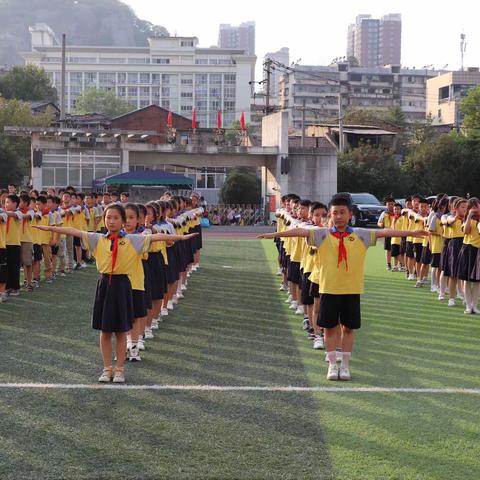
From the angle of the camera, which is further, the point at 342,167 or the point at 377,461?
the point at 342,167

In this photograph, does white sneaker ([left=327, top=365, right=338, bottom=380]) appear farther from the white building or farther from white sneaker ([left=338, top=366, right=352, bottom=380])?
the white building

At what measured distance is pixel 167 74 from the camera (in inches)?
5103

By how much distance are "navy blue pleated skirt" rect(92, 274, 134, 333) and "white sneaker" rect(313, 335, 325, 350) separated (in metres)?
2.55

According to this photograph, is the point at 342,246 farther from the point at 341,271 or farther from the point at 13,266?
the point at 13,266

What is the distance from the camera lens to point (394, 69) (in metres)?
140

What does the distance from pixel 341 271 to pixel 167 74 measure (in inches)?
4917

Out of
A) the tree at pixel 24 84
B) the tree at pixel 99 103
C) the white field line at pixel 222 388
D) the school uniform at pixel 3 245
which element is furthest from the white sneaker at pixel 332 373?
the tree at pixel 99 103

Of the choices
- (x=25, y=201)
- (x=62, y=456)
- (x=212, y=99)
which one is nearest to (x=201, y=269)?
(x=25, y=201)

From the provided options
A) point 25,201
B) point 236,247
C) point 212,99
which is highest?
point 212,99

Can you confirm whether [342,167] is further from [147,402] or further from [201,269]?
[147,402]

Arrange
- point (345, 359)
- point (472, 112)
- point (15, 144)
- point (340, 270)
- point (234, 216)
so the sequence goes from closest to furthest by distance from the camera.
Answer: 1. point (340, 270)
2. point (345, 359)
3. point (234, 216)
4. point (15, 144)
5. point (472, 112)

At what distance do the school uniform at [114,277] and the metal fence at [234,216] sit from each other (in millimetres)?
33190

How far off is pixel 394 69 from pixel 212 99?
32951mm

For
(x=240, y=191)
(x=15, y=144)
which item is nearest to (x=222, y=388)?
(x=240, y=191)
